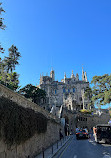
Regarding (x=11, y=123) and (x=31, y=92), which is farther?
(x=31, y=92)

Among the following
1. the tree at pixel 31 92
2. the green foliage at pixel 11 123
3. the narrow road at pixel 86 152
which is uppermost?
the tree at pixel 31 92

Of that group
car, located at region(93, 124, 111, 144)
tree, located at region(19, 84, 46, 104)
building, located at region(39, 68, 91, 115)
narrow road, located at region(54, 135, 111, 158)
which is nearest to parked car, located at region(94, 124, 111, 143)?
car, located at region(93, 124, 111, 144)

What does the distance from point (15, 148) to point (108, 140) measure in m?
13.7

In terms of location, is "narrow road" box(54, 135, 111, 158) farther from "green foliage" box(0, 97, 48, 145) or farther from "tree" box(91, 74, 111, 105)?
"tree" box(91, 74, 111, 105)

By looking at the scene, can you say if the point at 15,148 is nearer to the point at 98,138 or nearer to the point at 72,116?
the point at 98,138

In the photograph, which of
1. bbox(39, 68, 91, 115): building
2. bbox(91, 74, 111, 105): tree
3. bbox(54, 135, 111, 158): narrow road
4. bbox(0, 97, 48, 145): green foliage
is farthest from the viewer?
bbox(39, 68, 91, 115): building

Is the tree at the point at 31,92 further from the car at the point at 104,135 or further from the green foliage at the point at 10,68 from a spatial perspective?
the car at the point at 104,135

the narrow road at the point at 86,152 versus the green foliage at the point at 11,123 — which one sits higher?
the green foliage at the point at 11,123

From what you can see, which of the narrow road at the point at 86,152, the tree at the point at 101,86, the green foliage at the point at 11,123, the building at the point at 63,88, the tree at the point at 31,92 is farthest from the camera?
the building at the point at 63,88

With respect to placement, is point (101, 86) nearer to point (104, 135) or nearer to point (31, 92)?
point (104, 135)

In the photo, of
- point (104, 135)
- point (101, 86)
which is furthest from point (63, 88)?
point (104, 135)

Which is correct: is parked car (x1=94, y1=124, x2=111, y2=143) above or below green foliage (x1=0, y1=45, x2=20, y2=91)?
below

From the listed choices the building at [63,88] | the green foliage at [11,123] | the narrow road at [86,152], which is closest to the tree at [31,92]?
the building at [63,88]

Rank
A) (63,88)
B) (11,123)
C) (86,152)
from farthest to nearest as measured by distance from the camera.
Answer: (63,88) → (86,152) → (11,123)
